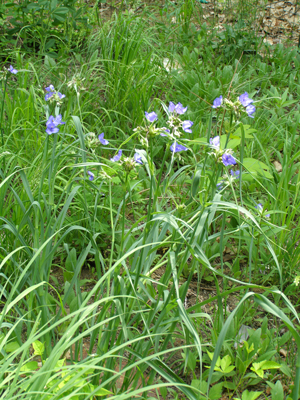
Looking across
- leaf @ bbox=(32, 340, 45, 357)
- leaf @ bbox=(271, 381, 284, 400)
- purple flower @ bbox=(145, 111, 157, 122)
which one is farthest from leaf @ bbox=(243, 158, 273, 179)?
leaf @ bbox=(32, 340, 45, 357)

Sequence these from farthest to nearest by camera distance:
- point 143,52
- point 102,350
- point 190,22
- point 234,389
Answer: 1. point 190,22
2. point 143,52
3. point 234,389
4. point 102,350

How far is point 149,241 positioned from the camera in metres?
1.10

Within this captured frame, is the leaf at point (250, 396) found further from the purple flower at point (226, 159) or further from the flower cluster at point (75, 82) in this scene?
the flower cluster at point (75, 82)

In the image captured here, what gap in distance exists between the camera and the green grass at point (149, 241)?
38.8 inches

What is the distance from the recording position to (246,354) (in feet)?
4.25

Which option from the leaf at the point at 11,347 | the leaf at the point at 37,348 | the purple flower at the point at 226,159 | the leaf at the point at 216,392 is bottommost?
the leaf at the point at 216,392

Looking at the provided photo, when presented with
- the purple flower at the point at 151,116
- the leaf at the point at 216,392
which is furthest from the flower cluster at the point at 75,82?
the leaf at the point at 216,392

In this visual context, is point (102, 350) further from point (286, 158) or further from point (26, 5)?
point (26, 5)

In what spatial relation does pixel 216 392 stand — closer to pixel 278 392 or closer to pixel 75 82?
pixel 278 392

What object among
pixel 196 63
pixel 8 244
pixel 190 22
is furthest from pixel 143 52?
pixel 8 244

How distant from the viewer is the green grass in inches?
38.8

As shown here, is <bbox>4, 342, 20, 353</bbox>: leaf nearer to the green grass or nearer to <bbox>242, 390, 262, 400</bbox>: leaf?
the green grass

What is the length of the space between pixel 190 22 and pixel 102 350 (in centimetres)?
369

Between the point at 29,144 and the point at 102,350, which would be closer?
the point at 102,350
